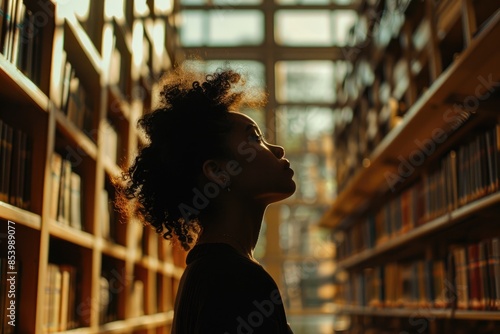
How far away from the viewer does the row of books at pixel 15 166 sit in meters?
1.64

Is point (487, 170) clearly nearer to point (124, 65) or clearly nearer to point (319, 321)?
point (124, 65)

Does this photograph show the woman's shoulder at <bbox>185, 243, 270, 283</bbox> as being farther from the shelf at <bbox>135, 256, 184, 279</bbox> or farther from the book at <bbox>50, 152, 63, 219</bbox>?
the shelf at <bbox>135, 256, 184, 279</bbox>

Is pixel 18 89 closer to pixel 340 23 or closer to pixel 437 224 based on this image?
pixel 437 224

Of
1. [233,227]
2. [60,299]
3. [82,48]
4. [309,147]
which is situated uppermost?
[309,147]

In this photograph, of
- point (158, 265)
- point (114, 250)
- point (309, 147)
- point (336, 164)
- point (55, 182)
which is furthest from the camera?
point (309, 147)

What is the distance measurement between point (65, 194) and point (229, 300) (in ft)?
4.66

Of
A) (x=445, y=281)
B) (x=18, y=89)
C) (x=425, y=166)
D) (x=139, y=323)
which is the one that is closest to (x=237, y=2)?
(x=425, y=166)

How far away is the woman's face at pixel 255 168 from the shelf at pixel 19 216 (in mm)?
666

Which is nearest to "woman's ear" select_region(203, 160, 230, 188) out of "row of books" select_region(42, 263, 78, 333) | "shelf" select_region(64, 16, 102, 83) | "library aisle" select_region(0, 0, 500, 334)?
"library aisle" select_region(0, 0, 500, 334)

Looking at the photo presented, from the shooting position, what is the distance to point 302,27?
664 centimetres

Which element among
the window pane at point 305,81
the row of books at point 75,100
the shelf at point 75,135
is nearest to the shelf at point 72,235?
the shelf at point 75,135

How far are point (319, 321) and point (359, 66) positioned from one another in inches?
105

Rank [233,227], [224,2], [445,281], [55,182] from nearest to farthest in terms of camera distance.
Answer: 1. [233,227]
2. [55,182]
3. [445,281]
4. [224,2]

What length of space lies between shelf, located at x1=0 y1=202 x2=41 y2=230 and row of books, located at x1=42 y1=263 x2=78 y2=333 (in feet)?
0.96
